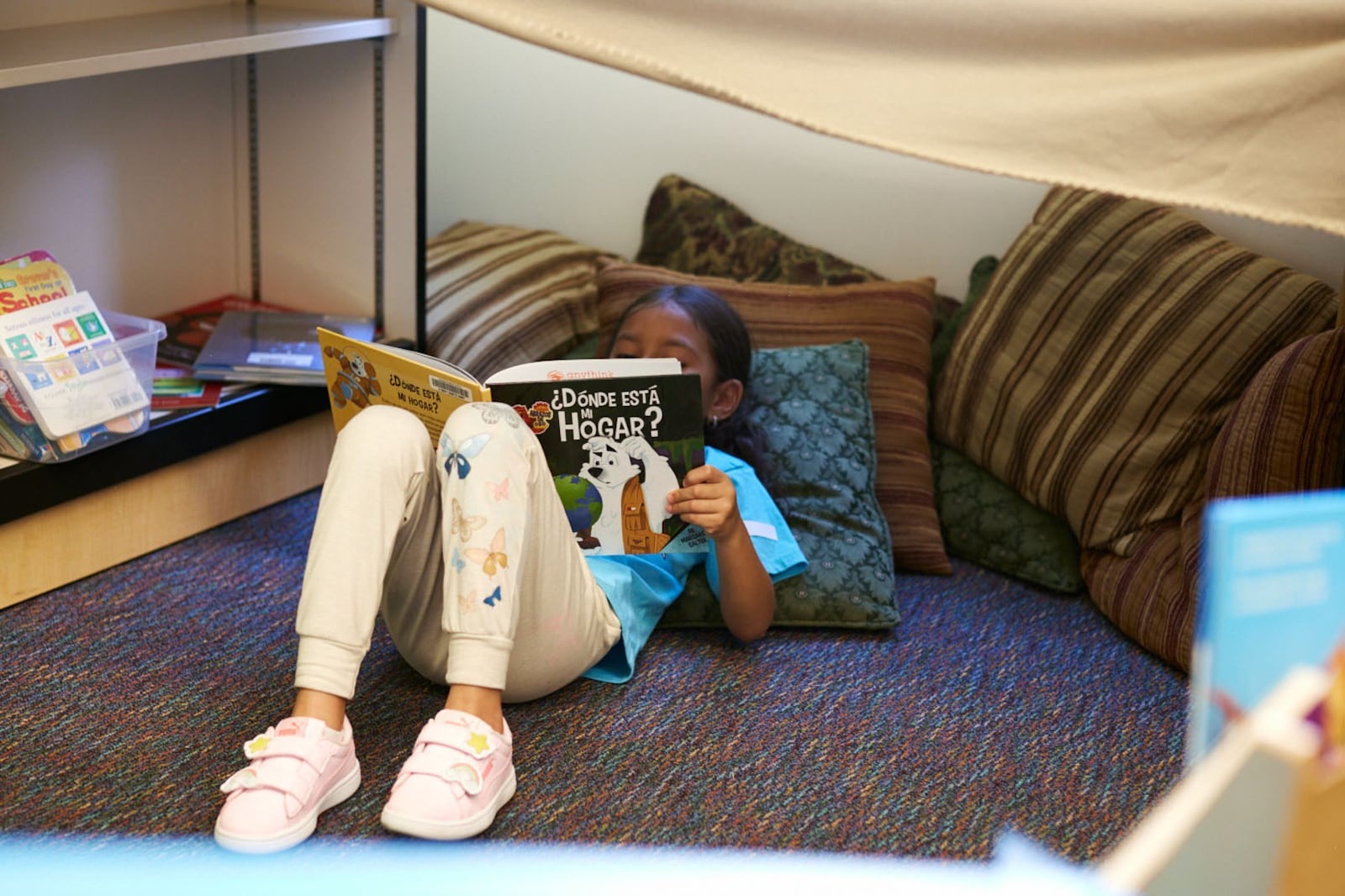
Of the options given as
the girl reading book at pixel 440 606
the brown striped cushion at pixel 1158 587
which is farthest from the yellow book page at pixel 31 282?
the brown striped cushion at pixel 1158 587

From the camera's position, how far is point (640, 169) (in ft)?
8.14

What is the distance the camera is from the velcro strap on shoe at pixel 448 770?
3.92 feet

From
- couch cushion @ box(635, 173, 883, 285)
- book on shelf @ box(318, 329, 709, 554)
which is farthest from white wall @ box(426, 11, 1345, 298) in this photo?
book on shelf @ box(318, 329, 709, 554)

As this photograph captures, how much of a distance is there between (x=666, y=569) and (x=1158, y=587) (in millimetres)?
643

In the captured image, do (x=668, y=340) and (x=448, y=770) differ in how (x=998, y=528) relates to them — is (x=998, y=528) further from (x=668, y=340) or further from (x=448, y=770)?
(x=448, y=770)

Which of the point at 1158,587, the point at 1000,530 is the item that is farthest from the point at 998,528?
the point at 1158,587

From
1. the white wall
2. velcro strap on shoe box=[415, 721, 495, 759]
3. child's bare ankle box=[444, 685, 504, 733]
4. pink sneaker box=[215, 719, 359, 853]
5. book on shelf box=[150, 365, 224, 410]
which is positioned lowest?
pink sneaker box=[215, 719, 359, 853]

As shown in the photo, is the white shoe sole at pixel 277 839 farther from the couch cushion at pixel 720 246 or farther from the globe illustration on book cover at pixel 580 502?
the couch cushion at pixel 720 246

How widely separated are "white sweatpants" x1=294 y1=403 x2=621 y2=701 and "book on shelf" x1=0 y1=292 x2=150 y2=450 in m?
0.53

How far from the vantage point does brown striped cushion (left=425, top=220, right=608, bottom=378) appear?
2.19 metres

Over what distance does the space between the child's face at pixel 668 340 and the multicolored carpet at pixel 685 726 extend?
35 centimetres

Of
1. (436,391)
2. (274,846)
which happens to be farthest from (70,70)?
(274,846)

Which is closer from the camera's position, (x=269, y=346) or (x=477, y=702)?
(x=477, y=702)

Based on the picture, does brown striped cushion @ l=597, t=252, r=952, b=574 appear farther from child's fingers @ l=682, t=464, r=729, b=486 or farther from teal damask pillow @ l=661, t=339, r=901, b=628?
child's fingers @ l=682, t=464, r=729, b=486
